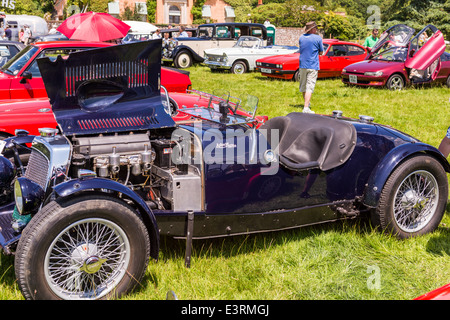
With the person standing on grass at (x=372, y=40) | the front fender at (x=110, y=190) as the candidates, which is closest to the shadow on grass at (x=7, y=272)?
the front fender at (x=110, y=190)

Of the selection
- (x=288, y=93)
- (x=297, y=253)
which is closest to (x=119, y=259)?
(x=297, y=253)

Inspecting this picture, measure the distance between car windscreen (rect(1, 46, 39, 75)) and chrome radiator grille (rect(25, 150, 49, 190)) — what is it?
418cm

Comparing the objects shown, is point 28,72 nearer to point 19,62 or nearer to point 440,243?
point 19,62

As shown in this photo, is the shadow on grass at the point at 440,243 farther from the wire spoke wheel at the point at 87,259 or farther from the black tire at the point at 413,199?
the wire spoke wheel at the point at 87,259

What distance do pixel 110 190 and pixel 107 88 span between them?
1.05 metres

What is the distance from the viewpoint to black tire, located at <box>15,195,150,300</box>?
285 centimetres

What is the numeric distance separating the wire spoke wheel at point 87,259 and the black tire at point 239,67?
15527mm

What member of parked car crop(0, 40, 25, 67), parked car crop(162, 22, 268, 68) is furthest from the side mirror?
parked car crop(162, 22, 268, 68)

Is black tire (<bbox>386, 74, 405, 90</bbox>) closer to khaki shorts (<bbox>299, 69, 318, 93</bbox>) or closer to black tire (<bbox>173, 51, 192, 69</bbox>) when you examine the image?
khaki shorts (<bbox>299, 69, 318, 93</bbox>)

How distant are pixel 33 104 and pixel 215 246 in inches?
133

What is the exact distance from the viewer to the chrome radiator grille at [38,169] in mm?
3504

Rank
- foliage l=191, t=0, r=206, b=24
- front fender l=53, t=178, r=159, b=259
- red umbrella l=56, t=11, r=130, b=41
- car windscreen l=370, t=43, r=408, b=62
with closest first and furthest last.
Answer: front fender l=53, t=178, r=159, b=259
red umbrella l=56, t=11, r=130, b=41
car windscreen l=370, t=43, r=408, b=62
foliage l=191, t=0, r=206, b=24

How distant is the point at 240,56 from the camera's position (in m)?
18.1

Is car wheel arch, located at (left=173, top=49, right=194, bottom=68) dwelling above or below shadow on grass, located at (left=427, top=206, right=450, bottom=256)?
above
